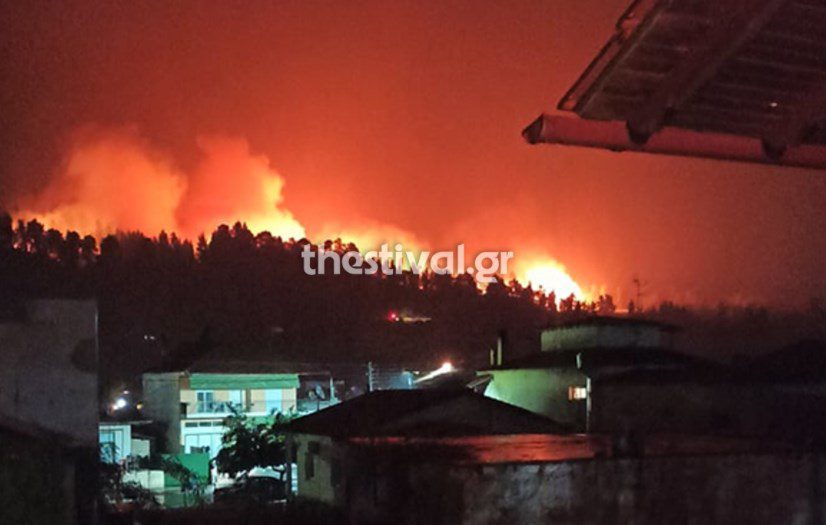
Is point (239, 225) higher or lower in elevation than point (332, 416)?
higher

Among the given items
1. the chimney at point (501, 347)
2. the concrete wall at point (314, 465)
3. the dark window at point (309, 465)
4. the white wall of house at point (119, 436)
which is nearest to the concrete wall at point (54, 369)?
the concrete wall at point (314, 465)

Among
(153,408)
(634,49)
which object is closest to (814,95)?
(634,49)

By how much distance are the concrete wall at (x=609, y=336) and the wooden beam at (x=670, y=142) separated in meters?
21.8

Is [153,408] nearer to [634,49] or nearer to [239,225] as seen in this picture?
[239,225]

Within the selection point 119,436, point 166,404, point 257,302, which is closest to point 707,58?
point 119,436

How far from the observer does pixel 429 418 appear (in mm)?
18406

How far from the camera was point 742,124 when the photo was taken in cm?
527

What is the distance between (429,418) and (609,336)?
10483 mm

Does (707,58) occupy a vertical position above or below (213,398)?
above

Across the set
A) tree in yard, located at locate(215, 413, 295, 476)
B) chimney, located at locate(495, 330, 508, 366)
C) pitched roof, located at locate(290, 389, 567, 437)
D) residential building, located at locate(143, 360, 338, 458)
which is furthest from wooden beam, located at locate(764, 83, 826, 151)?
residential building, located at locate(143, 360, 338, 458)

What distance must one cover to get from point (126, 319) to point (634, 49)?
38956mm

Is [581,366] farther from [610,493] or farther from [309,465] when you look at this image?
[610,493]

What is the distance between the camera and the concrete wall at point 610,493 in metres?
9.14

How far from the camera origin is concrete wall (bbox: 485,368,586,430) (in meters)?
23.5
